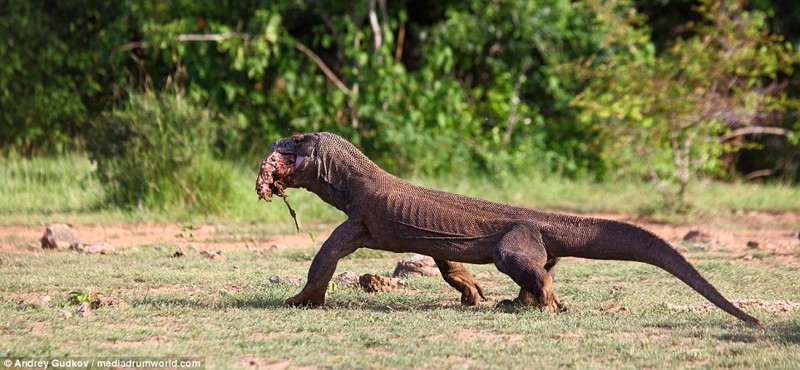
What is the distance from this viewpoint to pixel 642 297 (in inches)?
322

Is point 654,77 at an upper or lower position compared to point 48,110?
upper

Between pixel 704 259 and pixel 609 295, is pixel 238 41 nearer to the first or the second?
pixel 704 259

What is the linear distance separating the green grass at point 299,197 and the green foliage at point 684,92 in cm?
51

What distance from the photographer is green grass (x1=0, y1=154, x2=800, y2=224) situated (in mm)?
13023

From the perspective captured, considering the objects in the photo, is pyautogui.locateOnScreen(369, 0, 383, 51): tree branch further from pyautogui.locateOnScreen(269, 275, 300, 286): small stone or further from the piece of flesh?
the piece of flesh

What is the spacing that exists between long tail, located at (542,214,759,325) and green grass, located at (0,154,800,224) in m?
5.40

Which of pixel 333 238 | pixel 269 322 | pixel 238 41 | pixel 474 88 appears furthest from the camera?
pixel 474 88

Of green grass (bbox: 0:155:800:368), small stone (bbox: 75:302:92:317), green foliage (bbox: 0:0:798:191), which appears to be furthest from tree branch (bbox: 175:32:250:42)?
small stone (bbox: 75:302:92:317)

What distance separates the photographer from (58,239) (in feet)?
35.4

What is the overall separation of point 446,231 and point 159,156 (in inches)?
252

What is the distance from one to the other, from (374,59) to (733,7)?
4987mm

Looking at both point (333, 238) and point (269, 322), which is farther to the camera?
point (333, 238)

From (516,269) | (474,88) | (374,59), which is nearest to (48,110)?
(374,59)

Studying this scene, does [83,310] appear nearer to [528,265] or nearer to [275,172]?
[275,172]
